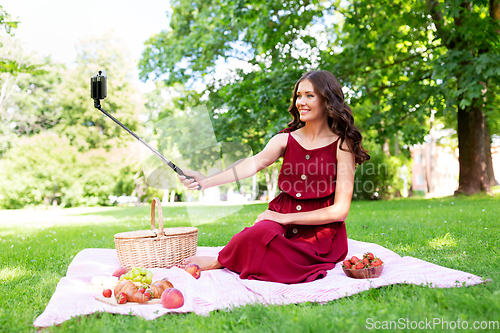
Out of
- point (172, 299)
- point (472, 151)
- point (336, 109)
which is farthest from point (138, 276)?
point (472, 151)

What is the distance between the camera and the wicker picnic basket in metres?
3.55

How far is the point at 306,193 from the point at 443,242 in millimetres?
2019

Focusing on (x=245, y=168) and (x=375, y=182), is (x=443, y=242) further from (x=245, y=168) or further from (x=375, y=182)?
(x=375, y=182)

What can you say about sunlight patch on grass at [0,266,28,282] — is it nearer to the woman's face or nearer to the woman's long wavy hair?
the woman's face

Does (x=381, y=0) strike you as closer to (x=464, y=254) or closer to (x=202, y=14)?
(x=202, y=14)

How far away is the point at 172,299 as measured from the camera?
93.7 inches

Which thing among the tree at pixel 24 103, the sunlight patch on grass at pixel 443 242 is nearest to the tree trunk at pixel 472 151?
the sunlight patch on grass at pixel 443 242

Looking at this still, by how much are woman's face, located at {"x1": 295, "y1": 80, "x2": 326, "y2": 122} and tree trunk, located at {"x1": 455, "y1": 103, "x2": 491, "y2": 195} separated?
880 centimetres

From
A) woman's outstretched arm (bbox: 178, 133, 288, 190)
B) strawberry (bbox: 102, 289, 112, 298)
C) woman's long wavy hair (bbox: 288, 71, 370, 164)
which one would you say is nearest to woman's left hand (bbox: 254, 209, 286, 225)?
woman's outstretched arm (bbox: 178, 133, 288, 190)

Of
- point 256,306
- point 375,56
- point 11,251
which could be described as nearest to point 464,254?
point 256,306

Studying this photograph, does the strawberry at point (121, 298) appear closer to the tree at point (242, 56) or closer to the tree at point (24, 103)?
the tree at point (242, 56)

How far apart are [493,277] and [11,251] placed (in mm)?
5082

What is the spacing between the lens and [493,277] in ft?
8.79

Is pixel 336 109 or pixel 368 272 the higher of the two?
pixel 336 109
